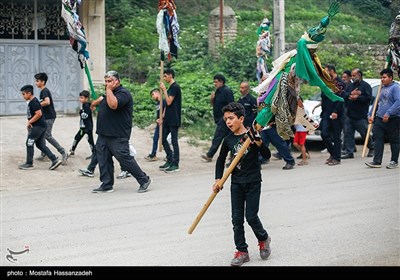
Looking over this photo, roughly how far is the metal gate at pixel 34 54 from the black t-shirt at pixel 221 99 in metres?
6.06

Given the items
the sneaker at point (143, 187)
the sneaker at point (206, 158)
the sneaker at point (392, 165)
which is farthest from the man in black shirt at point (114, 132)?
the sneaker at point (392, 165)

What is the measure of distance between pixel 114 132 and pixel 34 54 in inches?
320

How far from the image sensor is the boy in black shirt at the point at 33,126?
1441cm

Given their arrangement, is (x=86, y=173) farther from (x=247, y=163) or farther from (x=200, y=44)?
(x=200, y=44)

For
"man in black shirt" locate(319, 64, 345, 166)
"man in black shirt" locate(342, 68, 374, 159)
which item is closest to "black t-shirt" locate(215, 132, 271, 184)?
"man in black shirt" locate(319, 64, 345, 166)

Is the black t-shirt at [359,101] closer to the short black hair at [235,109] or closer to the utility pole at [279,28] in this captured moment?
the utility pole at [279,28]

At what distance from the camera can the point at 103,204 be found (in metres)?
11.8

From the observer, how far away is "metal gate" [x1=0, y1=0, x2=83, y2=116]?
774 inches

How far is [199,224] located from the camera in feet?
33.7

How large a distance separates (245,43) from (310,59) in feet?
51.0

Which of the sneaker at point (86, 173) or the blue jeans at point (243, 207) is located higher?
the blue jeans at point (243, 207)

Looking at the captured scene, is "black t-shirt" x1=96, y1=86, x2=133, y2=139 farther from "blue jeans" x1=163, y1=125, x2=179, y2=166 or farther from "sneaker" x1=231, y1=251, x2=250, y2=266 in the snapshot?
A: "sneaker" x1=231, y1=251, x2=250, y2=266

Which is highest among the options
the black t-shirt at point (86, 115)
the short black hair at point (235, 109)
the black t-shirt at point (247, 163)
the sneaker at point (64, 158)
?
the short black hair at point (235, 109)
